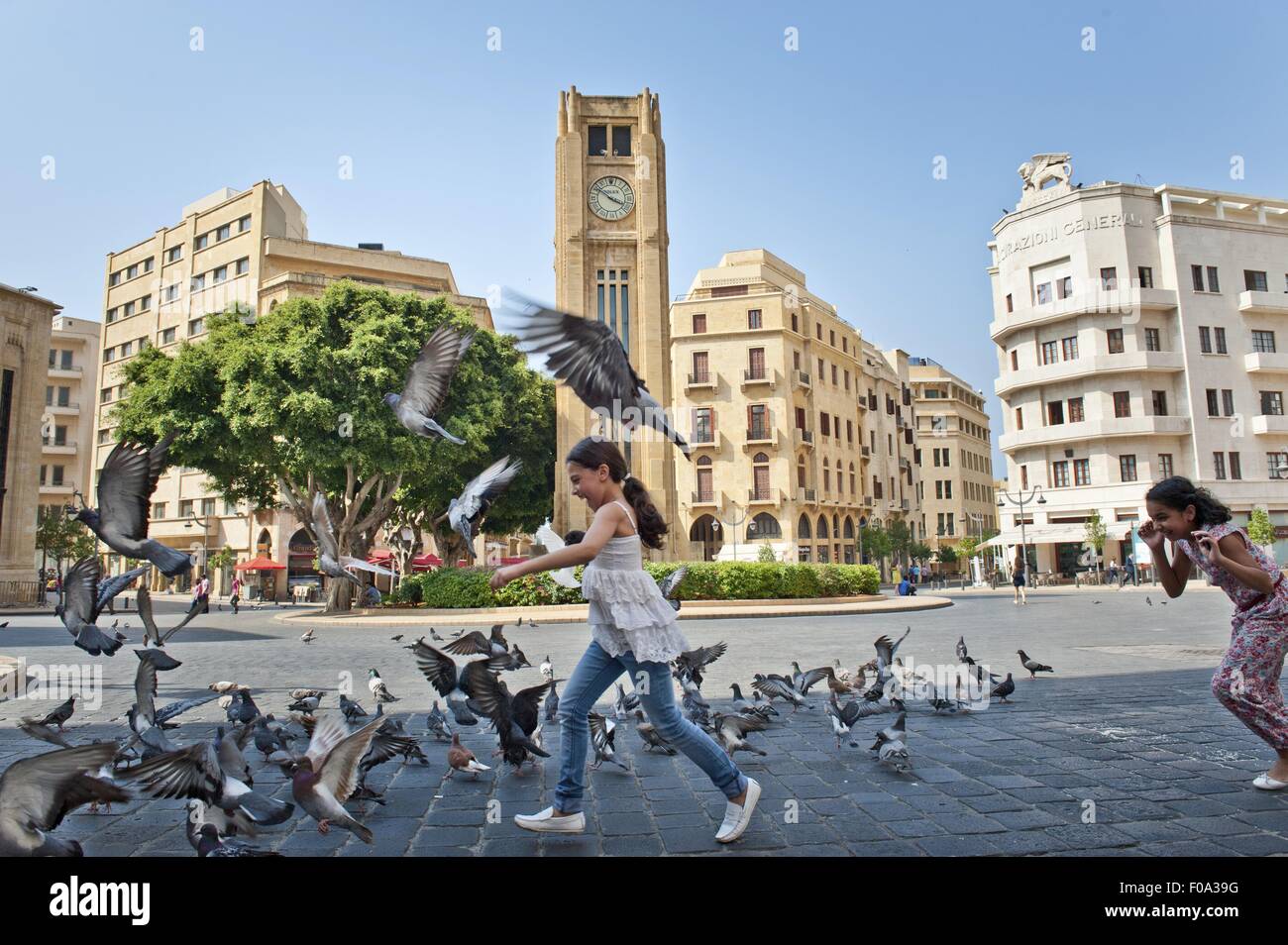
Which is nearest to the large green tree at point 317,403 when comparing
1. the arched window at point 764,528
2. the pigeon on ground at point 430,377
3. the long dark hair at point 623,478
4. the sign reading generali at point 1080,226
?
the pigeon on ground at point 430,377

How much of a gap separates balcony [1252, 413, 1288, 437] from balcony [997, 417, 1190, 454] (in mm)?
4153

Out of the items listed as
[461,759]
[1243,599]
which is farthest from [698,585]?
[1243,599]

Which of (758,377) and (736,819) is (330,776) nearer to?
(736,819)

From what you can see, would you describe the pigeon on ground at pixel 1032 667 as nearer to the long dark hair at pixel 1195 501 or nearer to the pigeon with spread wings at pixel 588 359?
the long dark hair at pixel 1195 501

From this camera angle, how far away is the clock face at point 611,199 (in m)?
37.7

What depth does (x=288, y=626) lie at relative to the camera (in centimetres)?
2377

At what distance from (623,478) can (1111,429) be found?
50.1 metres

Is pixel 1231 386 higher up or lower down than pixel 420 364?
higher up

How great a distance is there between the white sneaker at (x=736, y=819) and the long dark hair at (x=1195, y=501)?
2820 mm

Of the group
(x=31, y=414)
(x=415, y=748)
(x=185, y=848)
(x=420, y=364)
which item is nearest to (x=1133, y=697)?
(x=415, y=748)

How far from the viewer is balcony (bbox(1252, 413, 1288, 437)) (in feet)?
152

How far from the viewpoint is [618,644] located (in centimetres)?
396
